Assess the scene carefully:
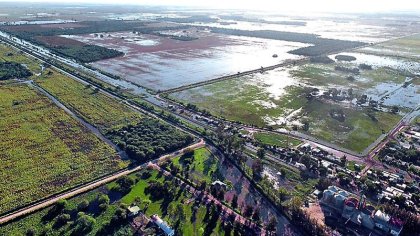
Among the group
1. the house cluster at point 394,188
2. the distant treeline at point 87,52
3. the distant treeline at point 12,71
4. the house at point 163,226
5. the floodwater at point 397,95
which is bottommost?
the house cluster at point 394,188

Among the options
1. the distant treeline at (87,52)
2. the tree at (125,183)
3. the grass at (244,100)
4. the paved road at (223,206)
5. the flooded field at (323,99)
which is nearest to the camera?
the paved road at (223,206)

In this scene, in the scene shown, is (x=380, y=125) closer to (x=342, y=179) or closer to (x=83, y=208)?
(x=342, y=179)

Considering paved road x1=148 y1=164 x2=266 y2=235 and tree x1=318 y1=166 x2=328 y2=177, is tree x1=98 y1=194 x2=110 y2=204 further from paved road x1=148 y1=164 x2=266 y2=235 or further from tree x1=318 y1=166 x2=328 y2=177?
tree x1=318 y1=166 x2=328 y2=177

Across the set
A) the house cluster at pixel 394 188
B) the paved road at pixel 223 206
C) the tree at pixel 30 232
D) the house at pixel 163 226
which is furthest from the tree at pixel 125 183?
the house cluster at pixel 394 188

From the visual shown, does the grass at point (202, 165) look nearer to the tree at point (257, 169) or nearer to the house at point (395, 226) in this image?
the tree at point (257, 169)

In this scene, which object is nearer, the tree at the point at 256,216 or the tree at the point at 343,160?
the tree at the point at 256,216

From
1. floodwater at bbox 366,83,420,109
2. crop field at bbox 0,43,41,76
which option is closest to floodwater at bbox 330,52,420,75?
floodwater at bbox 366,83,420,109
